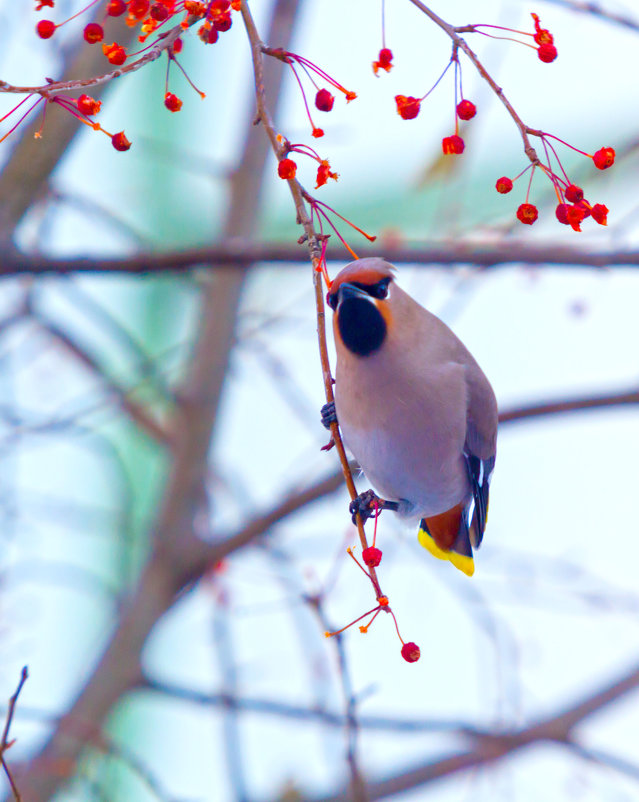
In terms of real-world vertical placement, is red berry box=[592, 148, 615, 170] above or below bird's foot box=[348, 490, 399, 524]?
above

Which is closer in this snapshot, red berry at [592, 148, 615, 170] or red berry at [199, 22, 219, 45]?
red berry at [199, 22, 219, 45]

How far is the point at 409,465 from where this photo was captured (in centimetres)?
191

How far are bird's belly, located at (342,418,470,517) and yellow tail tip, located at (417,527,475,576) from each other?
0.28 meters

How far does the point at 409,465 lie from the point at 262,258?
27.0 inches

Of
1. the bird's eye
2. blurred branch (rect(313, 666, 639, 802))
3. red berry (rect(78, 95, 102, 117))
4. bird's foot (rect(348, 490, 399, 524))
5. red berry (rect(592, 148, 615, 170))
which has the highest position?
red berry (rect(592, 148, 615, 170))

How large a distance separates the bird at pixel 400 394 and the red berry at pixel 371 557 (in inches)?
17.3

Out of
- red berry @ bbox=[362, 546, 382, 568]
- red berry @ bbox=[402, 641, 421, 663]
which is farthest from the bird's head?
red berry @ bbox=[402, 641, 421, 663]

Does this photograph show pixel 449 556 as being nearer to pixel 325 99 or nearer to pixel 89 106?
pixel 325 99

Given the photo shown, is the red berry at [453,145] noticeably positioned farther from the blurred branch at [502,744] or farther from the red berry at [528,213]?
the blurred branch at [502,744]

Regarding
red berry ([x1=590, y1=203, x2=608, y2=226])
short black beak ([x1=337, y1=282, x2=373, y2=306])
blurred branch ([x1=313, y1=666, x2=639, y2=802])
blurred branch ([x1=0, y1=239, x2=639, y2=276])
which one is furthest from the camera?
blurred branch ([x1=313, y1=666, x2=639, y2=802])

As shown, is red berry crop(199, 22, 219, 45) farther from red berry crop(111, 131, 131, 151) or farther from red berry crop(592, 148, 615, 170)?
red berry crop(592, 148, 615, 170)

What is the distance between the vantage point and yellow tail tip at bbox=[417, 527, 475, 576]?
7.46 ft

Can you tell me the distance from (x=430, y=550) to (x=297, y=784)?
1471mm

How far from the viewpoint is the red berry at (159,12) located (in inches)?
48.2
